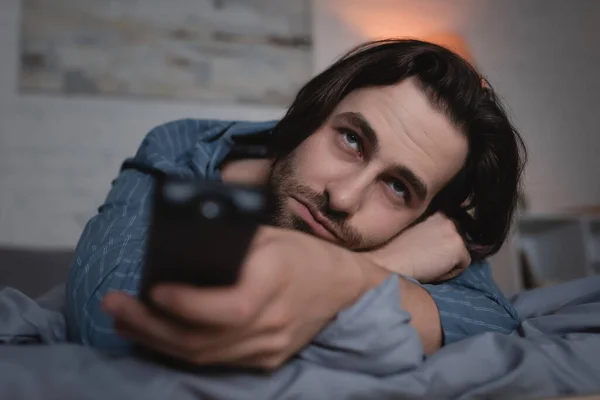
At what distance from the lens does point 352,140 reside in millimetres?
940

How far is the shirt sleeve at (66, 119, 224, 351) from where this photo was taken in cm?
54

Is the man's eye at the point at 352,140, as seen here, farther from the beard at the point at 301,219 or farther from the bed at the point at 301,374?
the bed at the point at 301,374

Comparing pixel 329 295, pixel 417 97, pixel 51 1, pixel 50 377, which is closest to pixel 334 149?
pixel 417 97

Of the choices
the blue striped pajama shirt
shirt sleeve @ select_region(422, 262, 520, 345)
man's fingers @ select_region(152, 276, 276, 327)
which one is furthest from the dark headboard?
man's fingers @ select_region(152, 276, 276, 327)

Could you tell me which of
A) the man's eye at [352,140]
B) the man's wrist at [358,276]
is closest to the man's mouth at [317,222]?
the man's eye at [352,140]

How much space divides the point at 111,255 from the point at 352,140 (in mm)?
498

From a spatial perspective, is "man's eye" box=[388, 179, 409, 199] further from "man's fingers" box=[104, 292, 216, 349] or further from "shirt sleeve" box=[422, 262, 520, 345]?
"man's fingers" box=[104, 292, 216, 349]

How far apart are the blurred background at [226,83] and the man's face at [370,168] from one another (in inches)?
44.1

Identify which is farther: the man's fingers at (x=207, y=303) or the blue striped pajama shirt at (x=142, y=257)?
the blue striped pajama shirt at (x=142, y=257)

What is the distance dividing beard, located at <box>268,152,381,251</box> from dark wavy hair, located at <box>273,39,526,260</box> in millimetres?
109

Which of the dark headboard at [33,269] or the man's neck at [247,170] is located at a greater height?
Answer: the man's neck at [247,170]

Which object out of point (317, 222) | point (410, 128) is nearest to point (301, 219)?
point (317, 222)

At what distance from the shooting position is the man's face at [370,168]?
0.86 meters

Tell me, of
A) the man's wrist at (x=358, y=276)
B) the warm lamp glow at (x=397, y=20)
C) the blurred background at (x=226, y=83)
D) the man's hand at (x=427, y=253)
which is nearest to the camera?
the man's wrist at (x=358, y=276)
